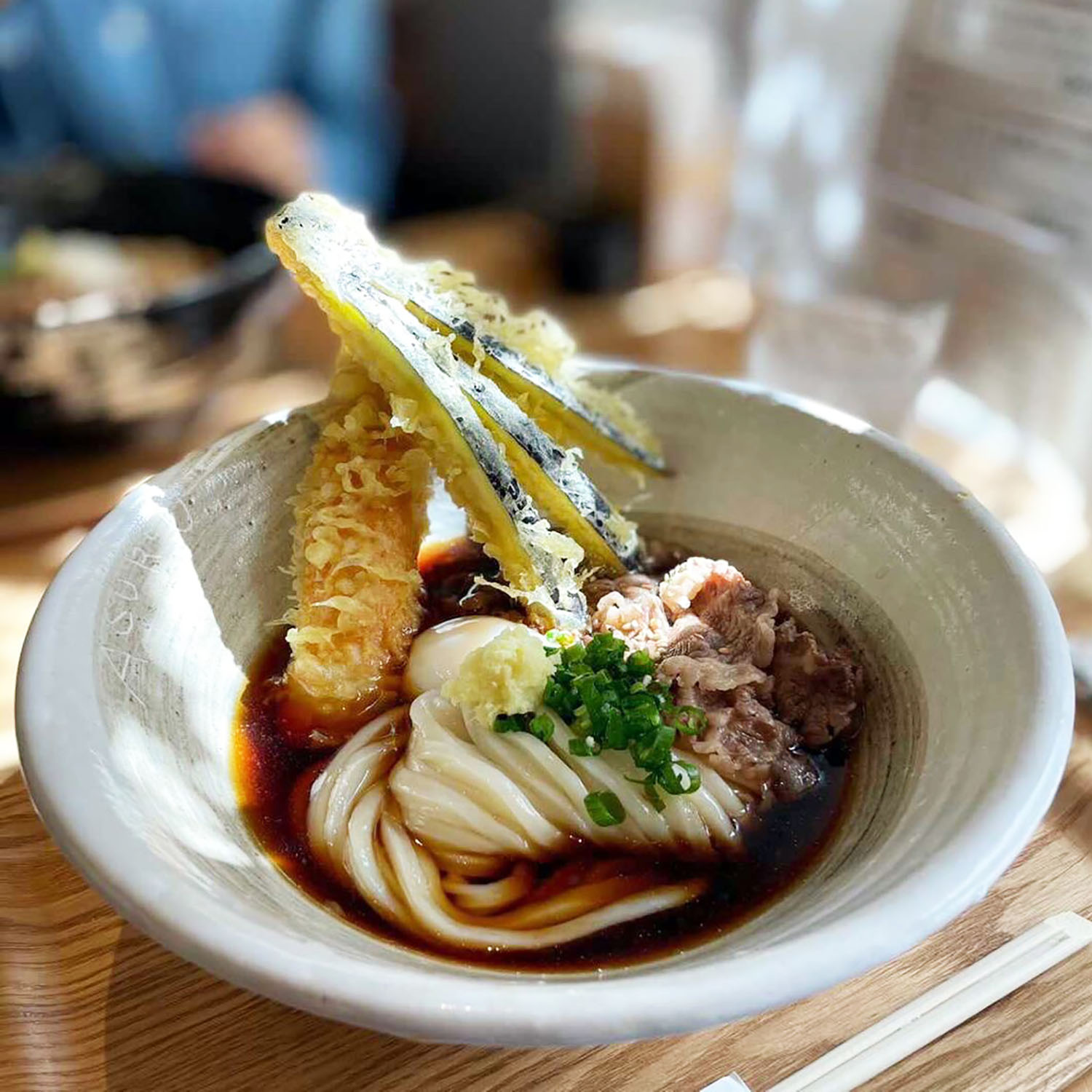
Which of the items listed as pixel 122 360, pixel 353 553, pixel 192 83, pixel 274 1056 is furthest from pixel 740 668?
pixel 192 83

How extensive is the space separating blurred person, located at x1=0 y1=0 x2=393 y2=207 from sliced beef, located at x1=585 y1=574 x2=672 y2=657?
10.1 feet

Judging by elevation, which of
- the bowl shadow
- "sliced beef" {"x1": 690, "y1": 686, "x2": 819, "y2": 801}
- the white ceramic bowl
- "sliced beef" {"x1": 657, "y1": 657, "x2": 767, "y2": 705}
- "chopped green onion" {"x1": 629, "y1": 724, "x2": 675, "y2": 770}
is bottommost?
the bowl shadow

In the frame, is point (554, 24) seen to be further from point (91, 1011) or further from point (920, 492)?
point (91, 1011)

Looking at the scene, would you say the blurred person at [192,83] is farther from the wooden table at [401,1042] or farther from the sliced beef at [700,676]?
the wooden table at [401,1042]

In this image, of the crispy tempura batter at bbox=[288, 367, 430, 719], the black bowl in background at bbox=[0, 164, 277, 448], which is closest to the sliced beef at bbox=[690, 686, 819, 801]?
the crispy tempura batter at bbox=[288, 367, 430, 719]

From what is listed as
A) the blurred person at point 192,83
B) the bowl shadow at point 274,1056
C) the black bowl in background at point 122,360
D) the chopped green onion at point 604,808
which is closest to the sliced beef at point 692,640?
the chopped green onion at point 604,808

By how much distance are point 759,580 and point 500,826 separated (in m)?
0.61

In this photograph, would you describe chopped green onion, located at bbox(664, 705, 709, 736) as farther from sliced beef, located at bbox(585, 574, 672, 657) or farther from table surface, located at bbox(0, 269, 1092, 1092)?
table surface, located at bbox(0, 269, 1092, 1092)

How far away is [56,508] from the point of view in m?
2.27

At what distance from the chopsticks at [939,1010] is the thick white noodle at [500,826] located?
0.24 meters

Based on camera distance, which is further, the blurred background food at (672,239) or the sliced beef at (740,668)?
the blurred background food at (672,239)

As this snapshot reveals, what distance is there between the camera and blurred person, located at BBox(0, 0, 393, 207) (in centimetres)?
412

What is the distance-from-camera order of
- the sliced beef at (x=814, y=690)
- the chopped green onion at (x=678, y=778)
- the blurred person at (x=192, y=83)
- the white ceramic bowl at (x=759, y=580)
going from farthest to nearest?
the blurred person at (x=192, y=83), the sliced beef at (x=814, y=690), the chopped green onion at (x=678, y=778), the white ceramic bowl at (x=759, y=580)

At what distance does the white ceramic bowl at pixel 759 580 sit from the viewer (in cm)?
84
